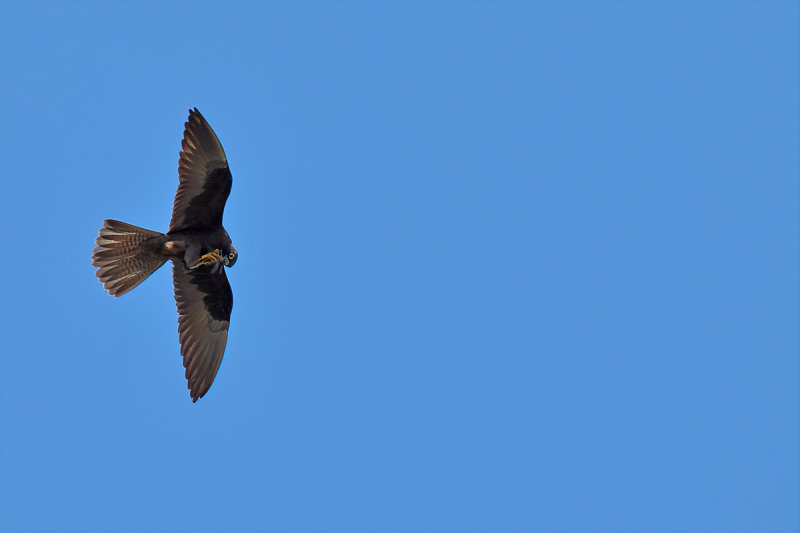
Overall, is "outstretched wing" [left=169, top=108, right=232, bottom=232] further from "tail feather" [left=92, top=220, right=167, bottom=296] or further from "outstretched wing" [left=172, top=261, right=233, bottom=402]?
"outstretched wing" [left=172, top=261, right=233, bottom=402]

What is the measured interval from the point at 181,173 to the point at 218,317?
7.76 ft

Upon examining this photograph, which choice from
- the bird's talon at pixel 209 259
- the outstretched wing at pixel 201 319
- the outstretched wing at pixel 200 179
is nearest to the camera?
the outstretched wing at pixel 200 179

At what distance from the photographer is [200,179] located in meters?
12.9

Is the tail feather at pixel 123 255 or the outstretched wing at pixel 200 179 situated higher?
the outstretched wing at pixel 200 179

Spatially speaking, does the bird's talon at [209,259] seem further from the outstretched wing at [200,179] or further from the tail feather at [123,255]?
the tail feather at [123,255]

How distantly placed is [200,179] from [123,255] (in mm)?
1405

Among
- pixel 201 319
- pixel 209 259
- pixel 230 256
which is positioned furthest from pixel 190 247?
pixel 201 319

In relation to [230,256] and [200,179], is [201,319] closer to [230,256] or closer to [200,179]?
[230,256]

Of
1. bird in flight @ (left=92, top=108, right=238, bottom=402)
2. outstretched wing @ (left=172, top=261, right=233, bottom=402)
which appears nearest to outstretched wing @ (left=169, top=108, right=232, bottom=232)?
bird in flight @ (left=92, top=108, right=238, bottom=402)

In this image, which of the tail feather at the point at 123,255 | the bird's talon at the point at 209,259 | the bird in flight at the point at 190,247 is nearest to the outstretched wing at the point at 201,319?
the bird in flight at the point at 190,247

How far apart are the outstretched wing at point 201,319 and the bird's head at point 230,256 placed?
0.88 feet

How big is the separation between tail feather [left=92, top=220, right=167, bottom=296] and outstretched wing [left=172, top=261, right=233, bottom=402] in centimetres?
63

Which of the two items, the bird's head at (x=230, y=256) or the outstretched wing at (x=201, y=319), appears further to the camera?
the outstretched wing at (x=201, y=319)

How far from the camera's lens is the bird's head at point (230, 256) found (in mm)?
13383
